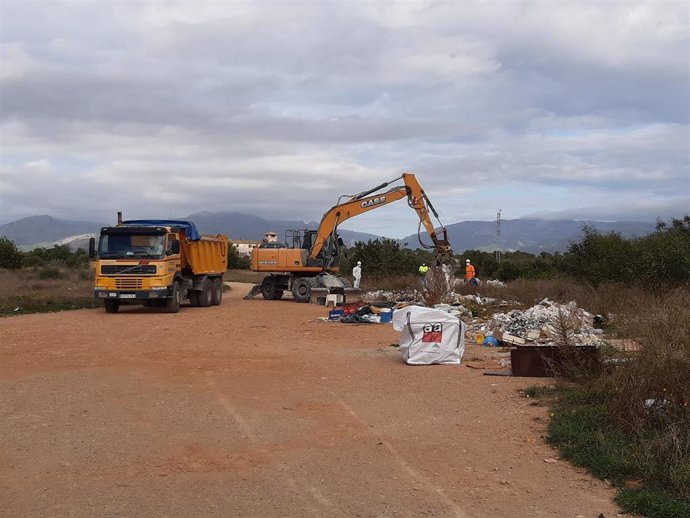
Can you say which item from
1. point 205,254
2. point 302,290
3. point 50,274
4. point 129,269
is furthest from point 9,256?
point 129,269

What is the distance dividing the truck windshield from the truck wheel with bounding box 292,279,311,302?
8031mm

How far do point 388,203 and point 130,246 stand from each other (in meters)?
11.6

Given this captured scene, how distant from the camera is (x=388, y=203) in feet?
101

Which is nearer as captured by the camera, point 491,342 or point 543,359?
point 543,359

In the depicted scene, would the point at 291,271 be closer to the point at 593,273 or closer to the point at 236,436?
the point at 593,273

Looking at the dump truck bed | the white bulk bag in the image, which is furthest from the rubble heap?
the dump truck bed

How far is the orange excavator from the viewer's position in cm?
2998

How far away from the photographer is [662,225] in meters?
29.9

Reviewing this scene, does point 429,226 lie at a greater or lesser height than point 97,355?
greater

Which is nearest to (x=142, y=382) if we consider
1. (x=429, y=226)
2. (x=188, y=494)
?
(x=188, y=494)

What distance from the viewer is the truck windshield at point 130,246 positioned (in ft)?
76.9

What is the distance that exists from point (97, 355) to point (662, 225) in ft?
79.4

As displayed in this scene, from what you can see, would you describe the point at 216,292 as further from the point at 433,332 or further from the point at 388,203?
the point at 433,332

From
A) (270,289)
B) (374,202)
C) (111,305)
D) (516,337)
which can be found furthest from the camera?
(270,289)
